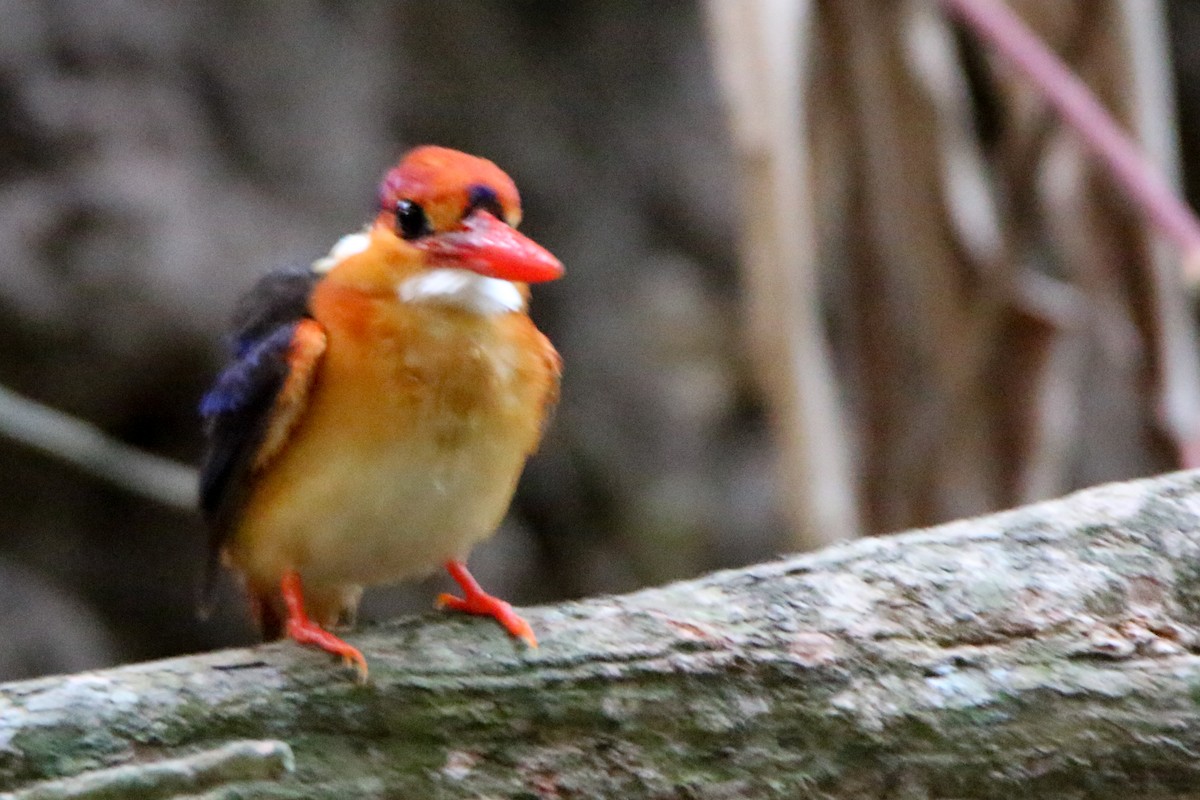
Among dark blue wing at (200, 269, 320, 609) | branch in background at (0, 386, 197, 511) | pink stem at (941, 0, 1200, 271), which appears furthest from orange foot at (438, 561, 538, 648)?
branch in background at (0, 386, 197, 511)

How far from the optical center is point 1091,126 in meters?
2.23

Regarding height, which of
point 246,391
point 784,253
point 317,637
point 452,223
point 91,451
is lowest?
point 91,451

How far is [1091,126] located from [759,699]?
1.17m

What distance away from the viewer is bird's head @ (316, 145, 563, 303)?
5.42 ft

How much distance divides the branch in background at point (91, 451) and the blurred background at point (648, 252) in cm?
34

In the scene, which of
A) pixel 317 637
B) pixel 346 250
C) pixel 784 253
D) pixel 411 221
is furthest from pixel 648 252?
pixel 317 637

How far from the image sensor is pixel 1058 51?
2582mm

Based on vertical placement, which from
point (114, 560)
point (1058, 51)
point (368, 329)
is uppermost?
point (1058, 51)

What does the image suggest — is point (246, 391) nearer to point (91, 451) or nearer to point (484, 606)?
point (484, 606)

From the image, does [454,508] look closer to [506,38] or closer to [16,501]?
[16,501]

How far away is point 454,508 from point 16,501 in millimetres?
2207

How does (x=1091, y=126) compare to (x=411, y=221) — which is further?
(x=1091, y=126)

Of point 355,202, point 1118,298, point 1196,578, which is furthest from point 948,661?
point 355,202

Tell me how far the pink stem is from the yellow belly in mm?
980
